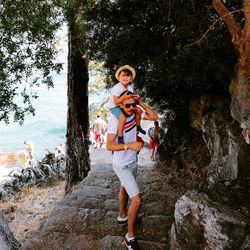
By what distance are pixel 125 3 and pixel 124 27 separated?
Answer: 1.75 feet

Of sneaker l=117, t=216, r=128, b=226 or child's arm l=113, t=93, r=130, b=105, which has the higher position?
child's arm l=113, t=93, r=130, b=105

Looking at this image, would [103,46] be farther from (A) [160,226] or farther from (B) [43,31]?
(A) [160,226]

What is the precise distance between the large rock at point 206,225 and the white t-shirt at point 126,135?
79 cm

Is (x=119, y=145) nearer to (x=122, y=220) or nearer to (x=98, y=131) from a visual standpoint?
(x=122, y=220)

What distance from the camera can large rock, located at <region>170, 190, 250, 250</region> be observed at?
11.2ft

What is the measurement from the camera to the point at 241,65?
4895 mm

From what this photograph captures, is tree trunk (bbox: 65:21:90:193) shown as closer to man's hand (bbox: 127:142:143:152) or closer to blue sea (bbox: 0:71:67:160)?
man's hand (bbox: 127:142:143:152)

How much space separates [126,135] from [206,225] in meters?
1.34

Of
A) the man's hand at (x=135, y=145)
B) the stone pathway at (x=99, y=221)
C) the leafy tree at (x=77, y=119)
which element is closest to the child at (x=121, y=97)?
the man's hand at (x=135, y=145)

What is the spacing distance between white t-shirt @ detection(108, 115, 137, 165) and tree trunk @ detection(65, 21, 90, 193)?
5.23 m

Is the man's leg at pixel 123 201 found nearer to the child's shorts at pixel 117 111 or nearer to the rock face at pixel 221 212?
the rock face at pixel 221 212

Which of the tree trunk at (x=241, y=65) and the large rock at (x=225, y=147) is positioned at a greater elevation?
the tree trunk at (x=241, y=65)

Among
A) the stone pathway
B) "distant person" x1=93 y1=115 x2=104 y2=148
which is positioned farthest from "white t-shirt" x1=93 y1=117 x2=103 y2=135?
the stone pathway

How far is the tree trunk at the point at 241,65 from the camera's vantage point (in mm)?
4453
